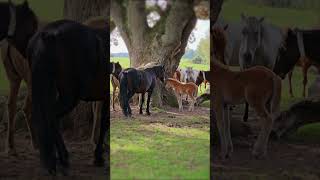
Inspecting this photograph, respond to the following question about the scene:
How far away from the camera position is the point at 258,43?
4.02 meters

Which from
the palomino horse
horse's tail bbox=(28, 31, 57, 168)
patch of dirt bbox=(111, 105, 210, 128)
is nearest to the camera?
horse's tail bbox=(28, 31, 57, 168)

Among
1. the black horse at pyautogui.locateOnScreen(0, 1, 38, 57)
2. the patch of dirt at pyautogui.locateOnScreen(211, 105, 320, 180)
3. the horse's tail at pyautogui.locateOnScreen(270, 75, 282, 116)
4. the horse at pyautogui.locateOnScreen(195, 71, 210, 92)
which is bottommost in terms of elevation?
the patch of dirt at pyautogui.locateOnScreen(211, 105, 320, 180)

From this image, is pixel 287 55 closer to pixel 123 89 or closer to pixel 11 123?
pixel 123 89

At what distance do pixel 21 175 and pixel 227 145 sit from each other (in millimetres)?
1772

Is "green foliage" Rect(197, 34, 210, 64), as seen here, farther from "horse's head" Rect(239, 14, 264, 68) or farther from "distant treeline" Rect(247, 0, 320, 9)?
"distant treeline" Rect(247, 0, 320, 9)

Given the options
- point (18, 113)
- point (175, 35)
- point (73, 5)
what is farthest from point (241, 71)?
point (18, 113)

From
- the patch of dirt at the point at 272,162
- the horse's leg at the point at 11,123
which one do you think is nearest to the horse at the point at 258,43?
the patch of dirt at the point at 272,162

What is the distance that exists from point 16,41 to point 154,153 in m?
1.51

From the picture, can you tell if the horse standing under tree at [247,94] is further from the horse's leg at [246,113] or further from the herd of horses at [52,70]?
the herd of horses at [52,70]

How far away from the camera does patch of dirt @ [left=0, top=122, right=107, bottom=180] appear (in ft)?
12.7

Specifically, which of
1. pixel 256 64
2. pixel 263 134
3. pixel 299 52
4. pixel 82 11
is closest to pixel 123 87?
pixel 82 11

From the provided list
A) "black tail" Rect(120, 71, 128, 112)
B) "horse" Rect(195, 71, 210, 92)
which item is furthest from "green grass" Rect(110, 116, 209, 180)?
"horse" Rect(195, 71, 210, 92)

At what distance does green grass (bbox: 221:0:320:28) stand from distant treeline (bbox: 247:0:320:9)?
0.11 ft

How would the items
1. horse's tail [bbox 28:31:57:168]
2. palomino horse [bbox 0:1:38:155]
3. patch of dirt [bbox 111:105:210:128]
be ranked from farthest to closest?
patch of dirt [bbox 111:105:210:128] → palomino horse [bbox 0:1:38:155] → horse's tail [bbox 28:31:57:168]
